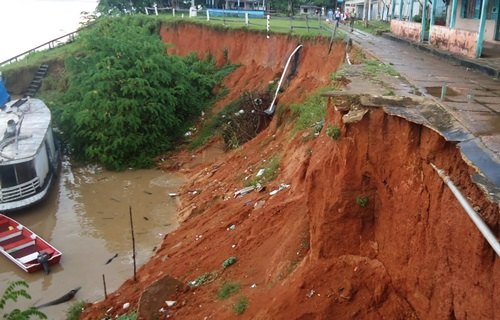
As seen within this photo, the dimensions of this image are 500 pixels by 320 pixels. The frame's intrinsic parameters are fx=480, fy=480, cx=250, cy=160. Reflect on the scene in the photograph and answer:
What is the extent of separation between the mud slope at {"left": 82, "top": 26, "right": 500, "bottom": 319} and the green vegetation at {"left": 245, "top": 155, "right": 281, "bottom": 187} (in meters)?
2.08

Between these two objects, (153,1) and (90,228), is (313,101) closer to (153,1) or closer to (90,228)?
(90,228)

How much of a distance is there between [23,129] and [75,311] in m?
11.3

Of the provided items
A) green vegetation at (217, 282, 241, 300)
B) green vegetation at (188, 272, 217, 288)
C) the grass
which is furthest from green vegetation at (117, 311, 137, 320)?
the grass

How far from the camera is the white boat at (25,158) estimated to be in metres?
16.2

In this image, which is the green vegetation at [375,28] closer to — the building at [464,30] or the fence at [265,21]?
the building at [464,30]

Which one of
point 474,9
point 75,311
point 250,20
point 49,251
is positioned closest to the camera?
point 75,311

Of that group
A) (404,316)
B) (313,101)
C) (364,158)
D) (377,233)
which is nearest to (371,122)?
(364,158)

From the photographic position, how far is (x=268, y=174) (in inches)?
540

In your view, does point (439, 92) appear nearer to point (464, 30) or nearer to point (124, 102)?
point (464, 30)

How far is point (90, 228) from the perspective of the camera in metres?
15.4

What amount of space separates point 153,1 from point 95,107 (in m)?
27.1

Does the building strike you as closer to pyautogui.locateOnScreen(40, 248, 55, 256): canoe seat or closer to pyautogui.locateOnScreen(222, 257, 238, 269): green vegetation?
pyautogui.locateOnScreen(222, 257, 238, 269): green vegetation

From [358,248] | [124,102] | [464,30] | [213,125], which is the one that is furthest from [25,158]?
[464,30]

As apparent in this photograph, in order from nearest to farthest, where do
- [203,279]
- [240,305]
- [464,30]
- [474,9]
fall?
[240,305] < [203,279] < [464,30] < [474,9]
